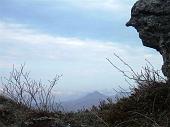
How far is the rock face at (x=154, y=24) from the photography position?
8.76 metres

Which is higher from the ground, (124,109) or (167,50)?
(167,50)

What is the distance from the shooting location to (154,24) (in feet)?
29.2

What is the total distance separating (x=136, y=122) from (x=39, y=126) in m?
1.61

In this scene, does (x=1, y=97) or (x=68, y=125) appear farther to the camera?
(x=1, y=97)

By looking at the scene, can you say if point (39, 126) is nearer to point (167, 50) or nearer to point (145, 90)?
point (145, 90)

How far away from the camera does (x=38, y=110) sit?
8438mm

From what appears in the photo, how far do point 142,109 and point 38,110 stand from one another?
1883mm

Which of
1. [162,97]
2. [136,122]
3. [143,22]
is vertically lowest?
[136,122]

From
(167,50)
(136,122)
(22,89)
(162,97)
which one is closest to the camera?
(136,122)

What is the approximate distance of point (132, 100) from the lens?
331 inches

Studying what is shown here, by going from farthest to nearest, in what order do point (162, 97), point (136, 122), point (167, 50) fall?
point (167, 50), point (162, 97), point (136, 122)

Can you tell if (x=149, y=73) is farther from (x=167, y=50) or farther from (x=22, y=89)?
(x=22, y=89)

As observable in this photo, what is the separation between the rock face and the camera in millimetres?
8758

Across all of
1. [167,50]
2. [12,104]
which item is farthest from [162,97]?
[12,104]
